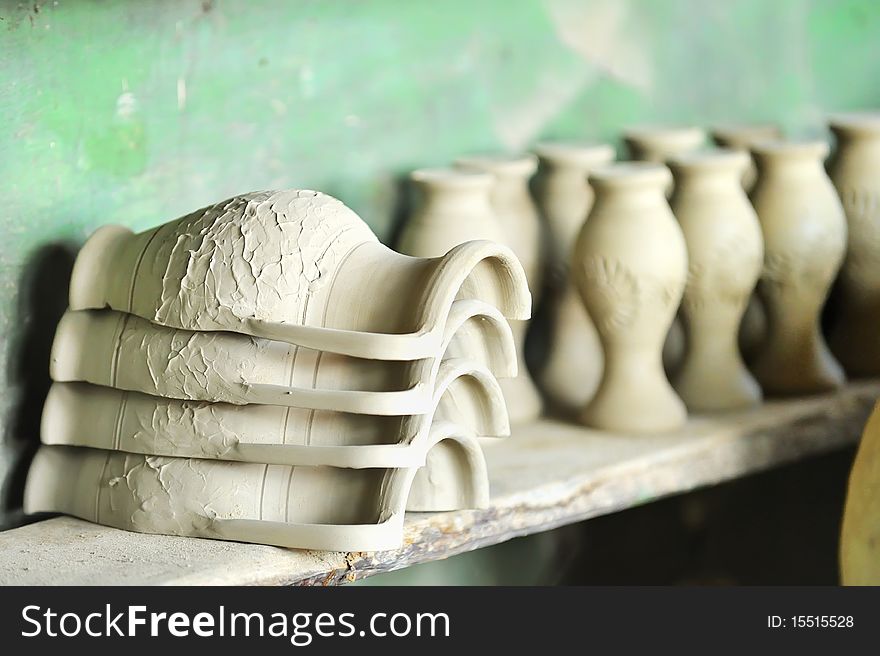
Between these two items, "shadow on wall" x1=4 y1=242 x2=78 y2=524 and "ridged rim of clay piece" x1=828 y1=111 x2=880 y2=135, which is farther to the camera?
"ridged rim of clay piece" x1=828 y1=111 x2=880 y2=135

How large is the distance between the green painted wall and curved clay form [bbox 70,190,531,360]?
121mm

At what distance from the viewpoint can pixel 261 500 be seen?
1.08m

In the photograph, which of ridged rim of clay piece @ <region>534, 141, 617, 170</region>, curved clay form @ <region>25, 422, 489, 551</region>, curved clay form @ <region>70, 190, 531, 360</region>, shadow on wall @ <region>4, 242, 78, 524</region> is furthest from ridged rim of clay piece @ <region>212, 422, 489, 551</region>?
ridged rim of clay piece @ <region>534, 141, 617, 170</region>

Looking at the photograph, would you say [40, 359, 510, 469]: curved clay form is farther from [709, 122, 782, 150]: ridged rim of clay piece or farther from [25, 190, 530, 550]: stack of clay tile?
[709, 122, 782, 150]: ridged rim of clay piece

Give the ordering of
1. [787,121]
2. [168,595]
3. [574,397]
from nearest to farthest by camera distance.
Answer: [168,595]
[574,397]
[787,121]

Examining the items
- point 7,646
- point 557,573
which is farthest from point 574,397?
point 7,646

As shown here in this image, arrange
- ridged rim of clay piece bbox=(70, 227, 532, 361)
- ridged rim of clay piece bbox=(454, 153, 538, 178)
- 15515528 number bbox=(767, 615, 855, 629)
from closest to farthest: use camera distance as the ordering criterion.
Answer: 1. ridged rim of clay piece bbox=(70, 227, 532, 361)
2. 15515528 number bbox=(767, 615, 855, 629)
3. ridged rim of clay piece bbox=(454, 153, 538, 178)

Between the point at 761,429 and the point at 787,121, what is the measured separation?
65 centimetres

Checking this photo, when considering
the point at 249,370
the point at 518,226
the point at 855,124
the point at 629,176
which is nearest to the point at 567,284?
the point at 518,226

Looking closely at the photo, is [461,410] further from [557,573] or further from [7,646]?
[557,573]

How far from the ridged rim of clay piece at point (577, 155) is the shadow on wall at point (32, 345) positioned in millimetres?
585

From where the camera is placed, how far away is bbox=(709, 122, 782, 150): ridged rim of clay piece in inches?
64.1

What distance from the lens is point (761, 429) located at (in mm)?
1423

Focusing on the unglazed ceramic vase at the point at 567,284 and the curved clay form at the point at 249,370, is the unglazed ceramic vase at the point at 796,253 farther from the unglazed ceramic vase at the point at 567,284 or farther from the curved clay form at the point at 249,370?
the curved clay form at the point at 249,370
